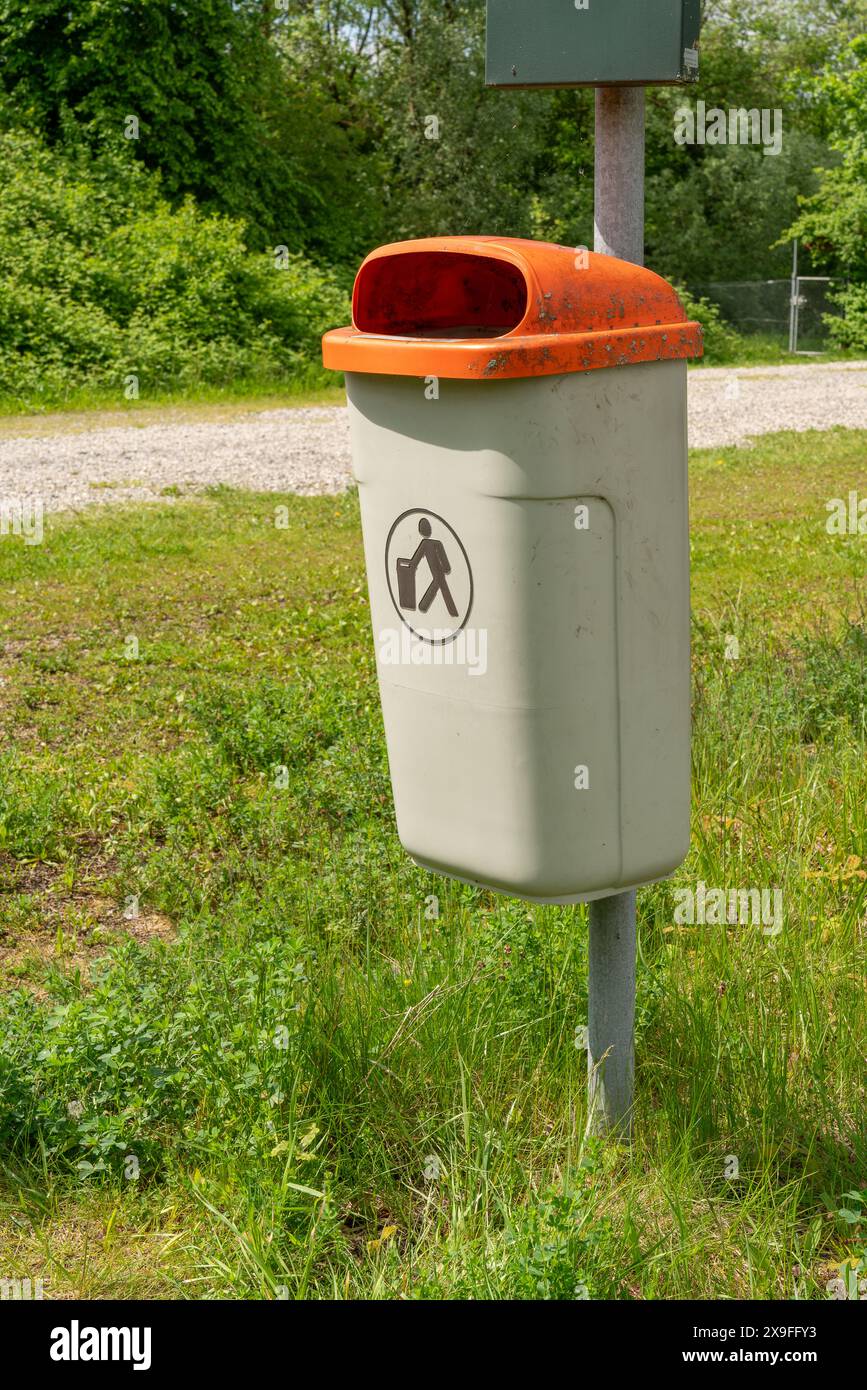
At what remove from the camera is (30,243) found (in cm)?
1777

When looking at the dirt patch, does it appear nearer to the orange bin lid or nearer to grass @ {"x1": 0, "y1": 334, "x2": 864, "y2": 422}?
the orange bin lid

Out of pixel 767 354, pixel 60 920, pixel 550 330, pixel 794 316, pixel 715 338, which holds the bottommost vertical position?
pixel 60 920

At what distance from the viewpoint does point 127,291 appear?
18.2 metres

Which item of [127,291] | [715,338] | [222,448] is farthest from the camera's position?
[715,338]

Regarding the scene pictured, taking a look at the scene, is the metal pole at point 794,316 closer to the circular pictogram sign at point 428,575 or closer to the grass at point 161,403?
the grass at point 161,403

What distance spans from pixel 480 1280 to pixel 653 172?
36.5 metres

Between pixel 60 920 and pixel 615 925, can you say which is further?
pixel 60 920

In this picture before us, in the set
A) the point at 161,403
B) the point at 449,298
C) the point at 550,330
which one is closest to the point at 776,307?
the point at 161,403

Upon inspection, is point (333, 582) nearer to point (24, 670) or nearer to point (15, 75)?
point (24, 670)

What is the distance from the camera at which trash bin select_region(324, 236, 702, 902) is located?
2.20 meters

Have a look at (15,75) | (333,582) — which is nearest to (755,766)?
(333,582)

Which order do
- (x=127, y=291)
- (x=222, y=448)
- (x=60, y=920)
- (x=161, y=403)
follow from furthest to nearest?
(x=127, y=291)
(x=161, y=403)
(x=222, y=448)
(x=60, y=920)

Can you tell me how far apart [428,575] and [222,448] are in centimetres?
1079

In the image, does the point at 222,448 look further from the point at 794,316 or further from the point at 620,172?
the point at 794,316
